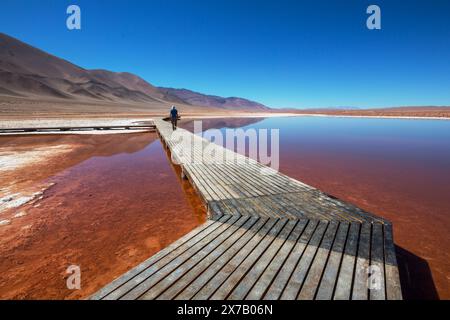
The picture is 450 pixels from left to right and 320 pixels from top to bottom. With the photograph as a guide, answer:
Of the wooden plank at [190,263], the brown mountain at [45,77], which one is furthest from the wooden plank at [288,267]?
the brown mountain at [45,77]

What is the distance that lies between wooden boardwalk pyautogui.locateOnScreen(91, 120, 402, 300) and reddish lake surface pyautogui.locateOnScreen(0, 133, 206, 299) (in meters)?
1.32

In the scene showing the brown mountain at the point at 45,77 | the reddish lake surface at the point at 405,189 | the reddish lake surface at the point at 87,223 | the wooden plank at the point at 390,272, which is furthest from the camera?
the brown mountain at the point at 45,77

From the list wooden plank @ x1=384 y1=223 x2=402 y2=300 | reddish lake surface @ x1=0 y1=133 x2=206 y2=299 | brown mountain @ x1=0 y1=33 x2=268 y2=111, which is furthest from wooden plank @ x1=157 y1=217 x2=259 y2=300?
brown mountain @ x1=0 y1=33 x2=268 y2=111

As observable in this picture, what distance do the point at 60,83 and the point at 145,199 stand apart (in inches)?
5373

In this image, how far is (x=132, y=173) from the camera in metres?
8.98

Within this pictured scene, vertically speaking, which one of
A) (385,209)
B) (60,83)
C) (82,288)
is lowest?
(82,288)

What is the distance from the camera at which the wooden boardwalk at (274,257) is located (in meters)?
2.41

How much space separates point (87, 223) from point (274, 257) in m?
4.26

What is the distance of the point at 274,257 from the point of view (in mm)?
2961

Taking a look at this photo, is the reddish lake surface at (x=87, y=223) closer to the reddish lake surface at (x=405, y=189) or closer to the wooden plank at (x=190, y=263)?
the wooden plank at (x=190, y=263)

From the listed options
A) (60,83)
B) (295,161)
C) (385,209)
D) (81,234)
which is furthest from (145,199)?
(60,83)

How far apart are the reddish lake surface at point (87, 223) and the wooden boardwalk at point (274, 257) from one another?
1319 millimetres
